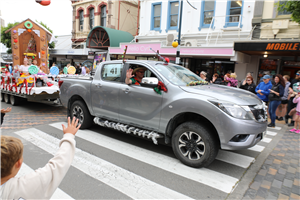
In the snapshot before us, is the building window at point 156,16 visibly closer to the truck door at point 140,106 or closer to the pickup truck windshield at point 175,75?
the pickup truck windshield at point 175,75

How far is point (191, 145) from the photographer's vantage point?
4039 mm

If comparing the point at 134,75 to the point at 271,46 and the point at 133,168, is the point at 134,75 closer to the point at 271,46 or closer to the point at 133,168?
the point at 133,168

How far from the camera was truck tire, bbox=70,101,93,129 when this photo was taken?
19.6 ft

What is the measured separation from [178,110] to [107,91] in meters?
2.05

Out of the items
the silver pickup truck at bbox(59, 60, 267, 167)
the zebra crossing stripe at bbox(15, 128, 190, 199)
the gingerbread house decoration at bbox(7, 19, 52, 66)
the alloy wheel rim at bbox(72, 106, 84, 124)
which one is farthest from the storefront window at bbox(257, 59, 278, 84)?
the gingerbread house decoration at bbox(7, 19, 52, 66)

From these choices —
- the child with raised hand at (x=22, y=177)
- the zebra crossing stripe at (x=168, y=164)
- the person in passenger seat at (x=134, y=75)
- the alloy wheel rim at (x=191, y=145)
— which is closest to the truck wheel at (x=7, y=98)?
the zebra crossing stripe at (x=168, y=164)

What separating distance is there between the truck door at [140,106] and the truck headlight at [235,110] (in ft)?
4.17

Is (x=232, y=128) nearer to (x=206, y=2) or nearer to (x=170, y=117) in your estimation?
(x=170, y=117)

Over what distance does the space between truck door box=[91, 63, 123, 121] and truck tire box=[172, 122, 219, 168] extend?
1.76 metres

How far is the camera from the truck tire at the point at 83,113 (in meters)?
5.96

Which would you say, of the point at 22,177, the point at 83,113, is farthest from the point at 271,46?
the point at 22,177

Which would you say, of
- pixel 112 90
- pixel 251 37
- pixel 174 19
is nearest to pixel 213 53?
pixel 251 37

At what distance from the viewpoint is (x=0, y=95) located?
1065 cm

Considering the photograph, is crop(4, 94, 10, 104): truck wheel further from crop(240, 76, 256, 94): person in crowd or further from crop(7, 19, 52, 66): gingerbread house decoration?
crop(240, 76, 256, 94): person in crowd
